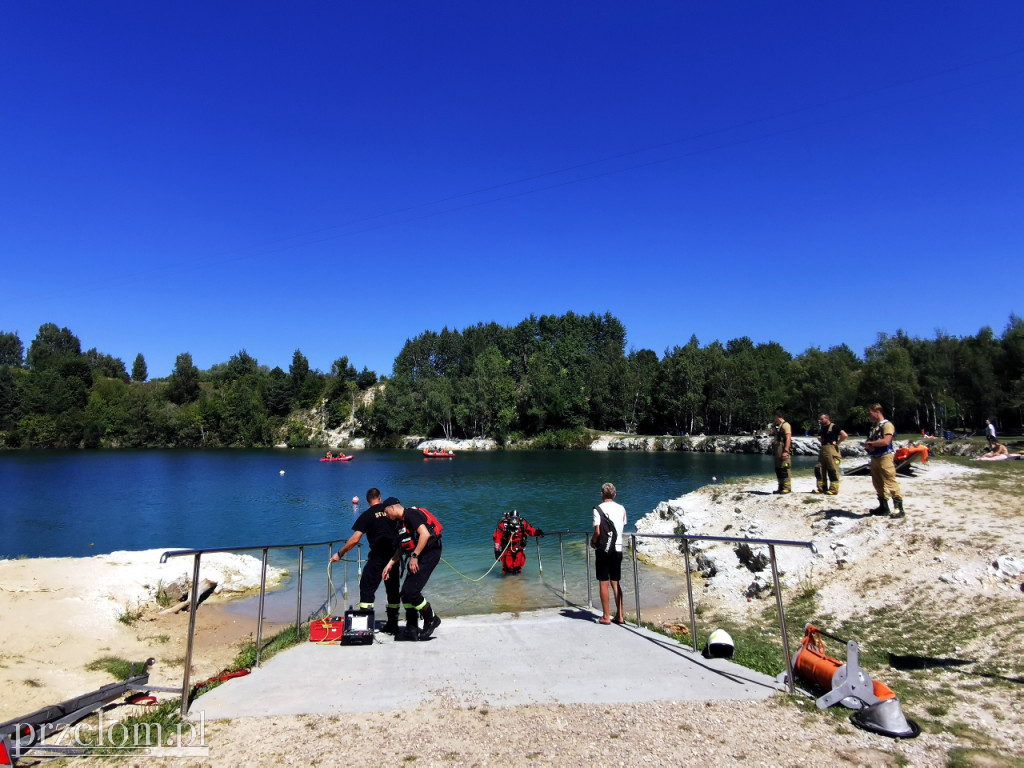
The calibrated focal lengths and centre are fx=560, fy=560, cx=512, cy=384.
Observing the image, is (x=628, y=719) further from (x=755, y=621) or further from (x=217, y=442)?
(x=217, y=442)

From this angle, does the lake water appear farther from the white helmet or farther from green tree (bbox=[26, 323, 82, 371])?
green tree (bbox=[26, 323, 82, 371])

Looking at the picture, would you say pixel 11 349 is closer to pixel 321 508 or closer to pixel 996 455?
pixel 321 508

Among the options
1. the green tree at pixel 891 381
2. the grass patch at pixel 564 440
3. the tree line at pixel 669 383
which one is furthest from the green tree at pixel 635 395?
the green tree at pixel 891 381

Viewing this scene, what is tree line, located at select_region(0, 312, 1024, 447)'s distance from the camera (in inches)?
2493

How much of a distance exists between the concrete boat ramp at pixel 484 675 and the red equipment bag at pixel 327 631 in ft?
0.57

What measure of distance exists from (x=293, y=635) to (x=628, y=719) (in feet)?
18.4

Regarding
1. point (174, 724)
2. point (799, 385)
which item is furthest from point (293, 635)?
point (799, 385)

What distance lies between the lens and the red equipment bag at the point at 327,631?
7.52 m

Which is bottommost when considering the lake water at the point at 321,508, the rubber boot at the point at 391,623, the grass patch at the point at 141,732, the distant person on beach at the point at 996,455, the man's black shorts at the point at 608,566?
the lake water at the point at 321,508

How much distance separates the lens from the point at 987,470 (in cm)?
1675

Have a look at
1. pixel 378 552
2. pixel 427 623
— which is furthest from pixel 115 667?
pixel 427 623

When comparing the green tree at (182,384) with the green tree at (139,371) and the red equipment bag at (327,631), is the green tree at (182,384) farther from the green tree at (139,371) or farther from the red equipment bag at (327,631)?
the red equipment bag at (327,631)

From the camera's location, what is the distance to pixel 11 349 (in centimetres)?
15862

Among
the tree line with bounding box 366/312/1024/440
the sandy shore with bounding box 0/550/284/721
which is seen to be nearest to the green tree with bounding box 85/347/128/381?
the tree line with bounding box 366/312/1024/440
